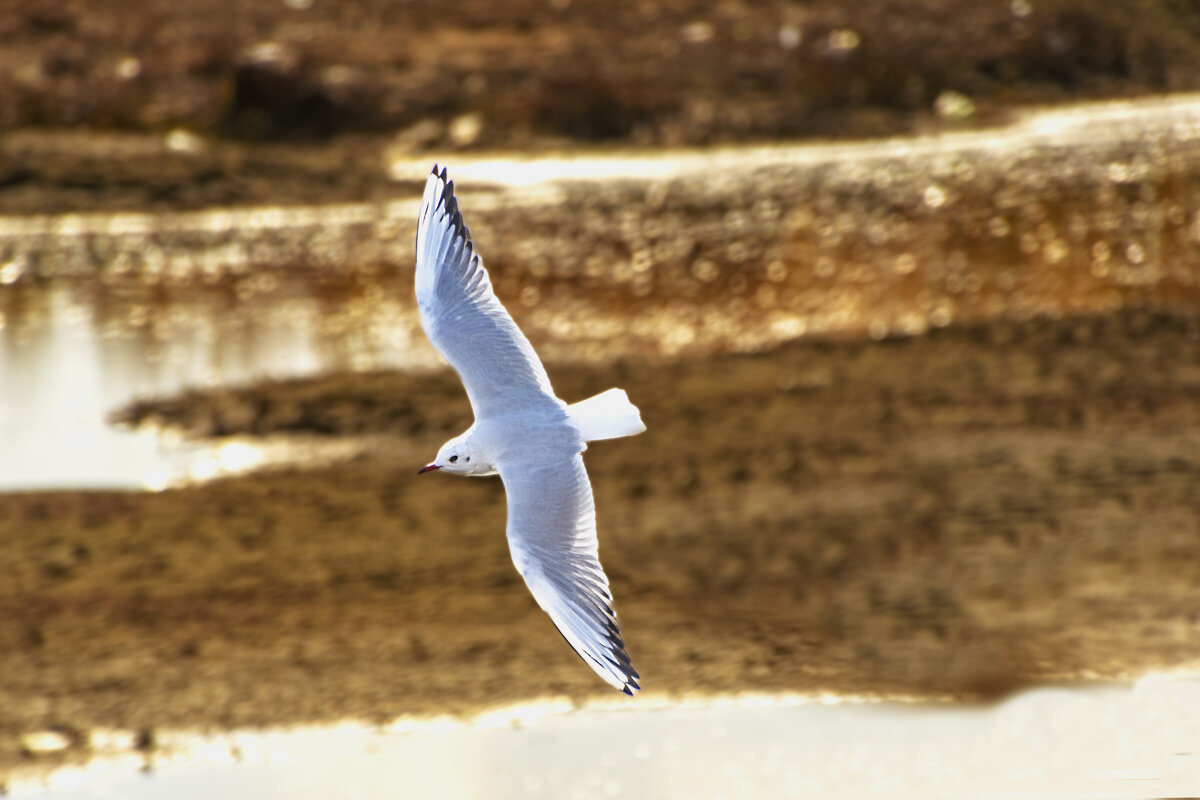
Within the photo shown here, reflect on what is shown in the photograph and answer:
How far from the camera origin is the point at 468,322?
671cm

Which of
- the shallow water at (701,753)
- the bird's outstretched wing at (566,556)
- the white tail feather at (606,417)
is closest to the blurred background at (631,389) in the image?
the shallow water at (701,753)

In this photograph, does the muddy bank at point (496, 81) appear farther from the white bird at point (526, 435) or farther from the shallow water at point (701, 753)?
the white bird at point (526, 435)

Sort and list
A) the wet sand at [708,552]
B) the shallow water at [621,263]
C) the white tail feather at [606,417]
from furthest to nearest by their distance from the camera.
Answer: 1. the shallow water at [621,263]
2. the wet sand at [708,552]
3. the white tail feather at [606,417]

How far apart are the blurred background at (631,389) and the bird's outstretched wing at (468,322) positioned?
7.14 feet

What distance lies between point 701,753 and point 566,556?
227 centimetres

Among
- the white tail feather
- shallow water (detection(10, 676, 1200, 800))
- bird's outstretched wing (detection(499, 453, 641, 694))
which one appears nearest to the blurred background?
shallow water (detection(10, 676, 1200, 800))

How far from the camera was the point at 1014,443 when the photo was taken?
34.9ft

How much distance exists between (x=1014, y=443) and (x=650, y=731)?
3.80 m

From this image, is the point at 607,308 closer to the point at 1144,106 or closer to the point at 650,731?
the point at 650,731

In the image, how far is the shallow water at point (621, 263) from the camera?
506 inches

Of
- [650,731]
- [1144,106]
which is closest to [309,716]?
[650,731]

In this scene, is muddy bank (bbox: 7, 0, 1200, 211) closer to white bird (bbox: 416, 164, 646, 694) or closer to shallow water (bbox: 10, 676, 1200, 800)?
shallow water (bbox: 10, 676, 1200, 800)

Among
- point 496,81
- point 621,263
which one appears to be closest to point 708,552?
point 621,263

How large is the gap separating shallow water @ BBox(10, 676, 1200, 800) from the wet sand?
206 mm
